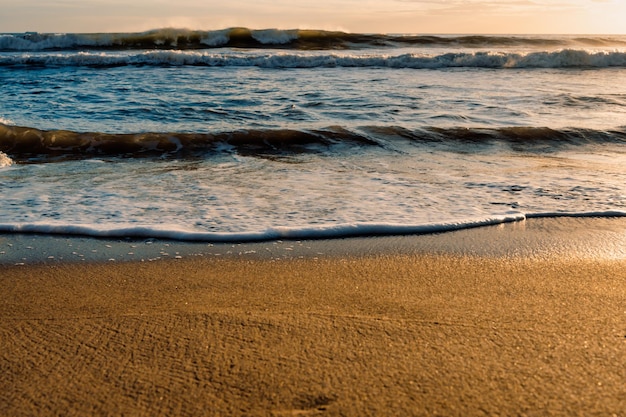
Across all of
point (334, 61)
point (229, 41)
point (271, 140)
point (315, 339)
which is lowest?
point (315, 339)

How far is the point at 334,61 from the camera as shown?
55.3 ft

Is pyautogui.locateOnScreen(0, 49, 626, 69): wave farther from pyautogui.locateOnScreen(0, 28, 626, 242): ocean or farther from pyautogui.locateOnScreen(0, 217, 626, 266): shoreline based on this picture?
pyautogui.locateOnScreen(0, 217, 626, 266): shoreline

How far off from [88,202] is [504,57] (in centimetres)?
1545

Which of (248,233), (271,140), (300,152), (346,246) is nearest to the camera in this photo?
(346,246)

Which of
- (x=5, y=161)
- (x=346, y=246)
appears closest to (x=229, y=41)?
(x=5, y=161)

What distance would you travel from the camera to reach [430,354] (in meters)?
1.87

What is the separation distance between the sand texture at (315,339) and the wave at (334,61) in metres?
14.4

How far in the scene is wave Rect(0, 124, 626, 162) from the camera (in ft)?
20.3

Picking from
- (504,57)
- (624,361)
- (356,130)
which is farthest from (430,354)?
(504,57)

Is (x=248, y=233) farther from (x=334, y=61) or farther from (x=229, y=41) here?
(x=229, y=41)

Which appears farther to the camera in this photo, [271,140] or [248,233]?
[271,140]

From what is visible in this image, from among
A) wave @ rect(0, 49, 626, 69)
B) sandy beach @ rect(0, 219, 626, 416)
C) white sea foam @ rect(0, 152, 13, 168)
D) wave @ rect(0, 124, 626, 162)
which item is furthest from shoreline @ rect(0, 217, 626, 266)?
wave @ rect(0, 49, 626, 69)

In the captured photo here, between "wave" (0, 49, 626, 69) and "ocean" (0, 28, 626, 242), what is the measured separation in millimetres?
2658

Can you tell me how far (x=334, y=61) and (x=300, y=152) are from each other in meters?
11.4
